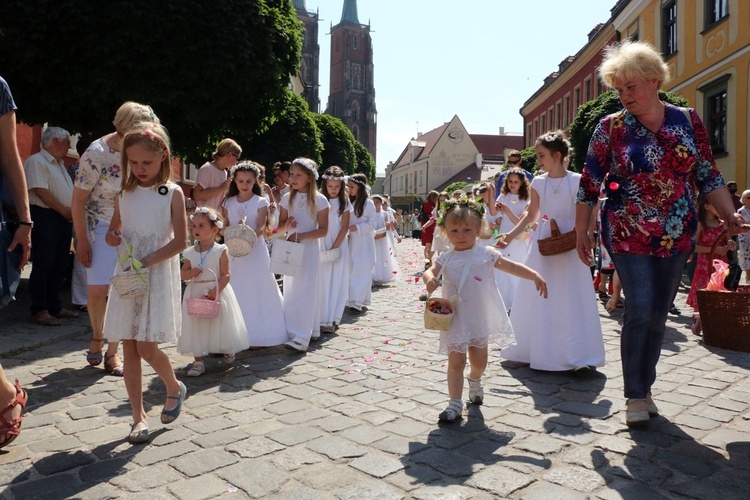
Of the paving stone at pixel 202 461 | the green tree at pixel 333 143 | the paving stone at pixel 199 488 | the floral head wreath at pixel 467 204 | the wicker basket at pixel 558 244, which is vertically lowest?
the paving stone at pixel 199 488

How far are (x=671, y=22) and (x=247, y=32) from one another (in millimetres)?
18274

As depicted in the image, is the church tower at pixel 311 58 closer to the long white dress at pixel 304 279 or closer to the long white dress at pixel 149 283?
the long white dress at pixel 304 279

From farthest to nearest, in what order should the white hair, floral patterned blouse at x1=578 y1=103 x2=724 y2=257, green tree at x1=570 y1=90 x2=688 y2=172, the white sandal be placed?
1. green tree at x1=570 y1=90 x2=688 y2=172
2. the white hair
3. the white sandal
4. floral patterned blouse at x1=578 y1=103 x2=724 y2=257

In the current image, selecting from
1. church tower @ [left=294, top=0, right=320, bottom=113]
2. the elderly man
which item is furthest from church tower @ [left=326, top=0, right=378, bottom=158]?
the elderly man

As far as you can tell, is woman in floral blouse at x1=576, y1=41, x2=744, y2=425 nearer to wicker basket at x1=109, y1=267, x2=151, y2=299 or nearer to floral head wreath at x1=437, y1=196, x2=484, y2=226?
floral head wreath at x1=437, y1=196, x2=484, y2=226

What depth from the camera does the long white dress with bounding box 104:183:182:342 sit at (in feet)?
12.9

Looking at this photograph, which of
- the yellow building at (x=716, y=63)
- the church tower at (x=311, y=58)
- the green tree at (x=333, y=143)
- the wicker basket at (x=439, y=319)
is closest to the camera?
the wicker basket at (x=439, y=319)

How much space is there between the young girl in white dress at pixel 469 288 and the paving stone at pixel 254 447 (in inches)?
48.0

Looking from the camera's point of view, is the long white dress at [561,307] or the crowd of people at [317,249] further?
the long white dress at [561,307]

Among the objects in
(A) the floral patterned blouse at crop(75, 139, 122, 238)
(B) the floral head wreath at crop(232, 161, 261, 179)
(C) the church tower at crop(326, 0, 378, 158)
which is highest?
(C) the church tower at crop(326, 0, 378, 158)

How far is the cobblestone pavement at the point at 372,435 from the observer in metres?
3.19

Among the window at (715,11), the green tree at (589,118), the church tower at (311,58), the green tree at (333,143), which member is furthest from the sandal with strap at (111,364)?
the church tower at (311,58)

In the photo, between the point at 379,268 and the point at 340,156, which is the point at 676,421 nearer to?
the point at 379,268

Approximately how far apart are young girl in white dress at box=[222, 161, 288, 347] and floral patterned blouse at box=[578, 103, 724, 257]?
3.50 meters
